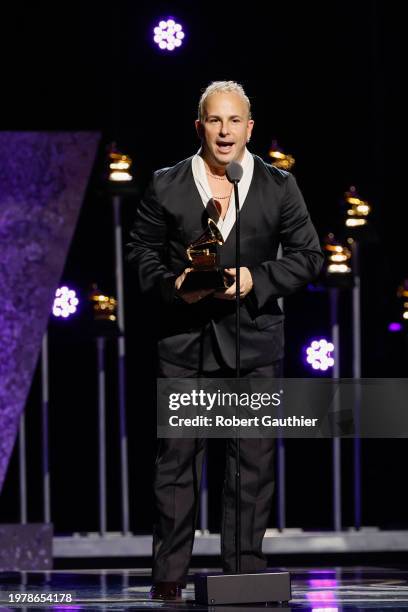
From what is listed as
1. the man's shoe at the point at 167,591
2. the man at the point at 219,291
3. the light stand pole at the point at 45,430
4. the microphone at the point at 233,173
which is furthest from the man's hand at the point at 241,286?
the light stand pole at the point at 45,430

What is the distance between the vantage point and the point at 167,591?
11.1 ft

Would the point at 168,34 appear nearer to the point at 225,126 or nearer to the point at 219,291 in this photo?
the point at 225,126

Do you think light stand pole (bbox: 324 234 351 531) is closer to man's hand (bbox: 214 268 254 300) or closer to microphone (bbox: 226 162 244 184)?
man's hand (bbox: 214 268 254 300)

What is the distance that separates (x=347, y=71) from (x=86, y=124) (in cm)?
105

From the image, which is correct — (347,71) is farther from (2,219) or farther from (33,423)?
(33,423)

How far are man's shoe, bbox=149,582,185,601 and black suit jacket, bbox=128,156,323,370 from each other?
1.89 feet

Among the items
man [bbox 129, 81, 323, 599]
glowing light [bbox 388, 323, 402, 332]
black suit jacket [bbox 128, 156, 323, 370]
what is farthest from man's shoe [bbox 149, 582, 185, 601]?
glowing light [bbox 388, 323, 402, 332]

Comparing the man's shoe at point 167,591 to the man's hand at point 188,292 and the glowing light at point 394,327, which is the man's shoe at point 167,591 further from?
the glowing light at point 394,327

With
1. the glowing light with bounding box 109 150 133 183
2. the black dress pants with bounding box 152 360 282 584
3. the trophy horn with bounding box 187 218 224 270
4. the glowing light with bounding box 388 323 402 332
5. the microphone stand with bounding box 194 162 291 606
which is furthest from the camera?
the glowing light with bounding box 388 323 402 332

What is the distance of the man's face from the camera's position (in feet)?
11.3

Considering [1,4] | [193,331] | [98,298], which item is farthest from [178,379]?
[1,4]

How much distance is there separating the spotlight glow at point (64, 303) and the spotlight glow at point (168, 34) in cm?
102

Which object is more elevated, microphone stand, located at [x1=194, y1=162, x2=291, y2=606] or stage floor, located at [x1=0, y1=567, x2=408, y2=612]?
microphone stand, located at [x1=194, y1=162, x2=291, y2=606]

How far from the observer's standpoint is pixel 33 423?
203 inches
